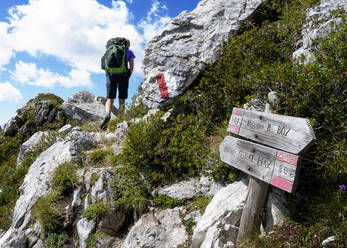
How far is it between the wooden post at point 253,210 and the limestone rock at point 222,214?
22cm

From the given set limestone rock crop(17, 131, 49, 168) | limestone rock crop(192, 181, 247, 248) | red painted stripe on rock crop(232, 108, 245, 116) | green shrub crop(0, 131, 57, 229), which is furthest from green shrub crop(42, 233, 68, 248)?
limestone rock crop(17, 131, 49, 168)

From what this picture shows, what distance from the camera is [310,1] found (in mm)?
6387

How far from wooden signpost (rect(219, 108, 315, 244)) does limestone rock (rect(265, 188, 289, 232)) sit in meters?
0.14

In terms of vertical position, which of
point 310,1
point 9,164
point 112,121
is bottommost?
point 9,164

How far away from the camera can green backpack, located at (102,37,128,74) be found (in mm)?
8281

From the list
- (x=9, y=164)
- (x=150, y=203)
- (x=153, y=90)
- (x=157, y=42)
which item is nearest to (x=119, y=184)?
(x=150, y=203)

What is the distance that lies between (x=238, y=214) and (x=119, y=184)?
3.01 m

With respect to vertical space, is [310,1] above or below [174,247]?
above

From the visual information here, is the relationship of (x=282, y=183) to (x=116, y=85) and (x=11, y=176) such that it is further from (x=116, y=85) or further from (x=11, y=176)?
(x=11, y=176)

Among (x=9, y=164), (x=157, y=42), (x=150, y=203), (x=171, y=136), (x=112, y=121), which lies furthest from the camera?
(x=9, y=164)

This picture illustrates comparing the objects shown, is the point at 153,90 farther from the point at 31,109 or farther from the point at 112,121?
the point at 31,109

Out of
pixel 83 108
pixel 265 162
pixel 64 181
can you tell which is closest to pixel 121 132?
pixel 64 181

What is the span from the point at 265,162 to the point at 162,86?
493 cm

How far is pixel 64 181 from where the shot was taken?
5.78 metres
